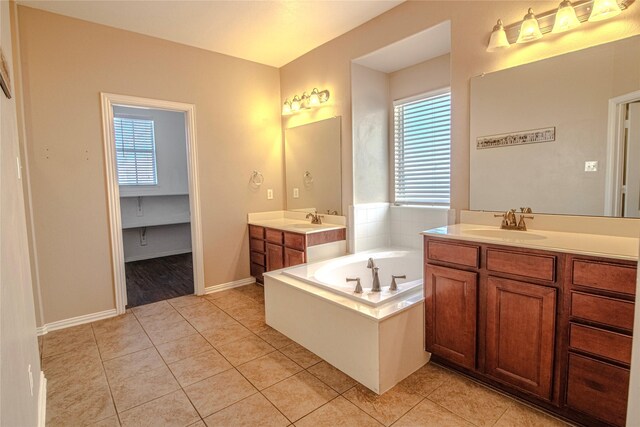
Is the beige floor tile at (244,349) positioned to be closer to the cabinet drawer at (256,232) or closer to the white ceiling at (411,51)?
the cabinet drawer at (256,232)

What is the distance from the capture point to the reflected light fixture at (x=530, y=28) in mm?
2037

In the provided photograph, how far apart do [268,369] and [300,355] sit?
0.27 meters

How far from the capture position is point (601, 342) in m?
1.52

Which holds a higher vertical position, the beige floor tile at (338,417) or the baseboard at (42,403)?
the baseboard at (42,403)

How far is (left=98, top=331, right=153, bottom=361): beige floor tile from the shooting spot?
2.51 metres

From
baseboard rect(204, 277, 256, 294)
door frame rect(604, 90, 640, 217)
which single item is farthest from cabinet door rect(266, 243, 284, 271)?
door frame rect(604, 90, 640, 217)

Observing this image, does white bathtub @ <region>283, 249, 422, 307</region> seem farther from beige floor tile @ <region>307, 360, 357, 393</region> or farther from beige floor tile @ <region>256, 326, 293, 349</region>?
beige floor tile @ <region>307, 360, 357, 393</region>

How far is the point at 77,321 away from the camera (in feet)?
9.93

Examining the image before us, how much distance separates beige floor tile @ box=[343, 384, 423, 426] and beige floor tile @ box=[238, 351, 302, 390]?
0.45m

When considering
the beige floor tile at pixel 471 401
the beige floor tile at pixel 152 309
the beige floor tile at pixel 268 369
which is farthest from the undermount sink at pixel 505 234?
the beige floor tile at pixel 152 309

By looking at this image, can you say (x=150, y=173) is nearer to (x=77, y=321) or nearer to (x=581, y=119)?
(x=77, y=321)

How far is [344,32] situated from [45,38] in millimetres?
2668

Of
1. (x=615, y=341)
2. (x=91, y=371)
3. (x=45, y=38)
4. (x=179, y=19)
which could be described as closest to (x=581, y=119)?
(x=615, y=341)

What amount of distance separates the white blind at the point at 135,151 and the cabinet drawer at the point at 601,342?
18.7ft
